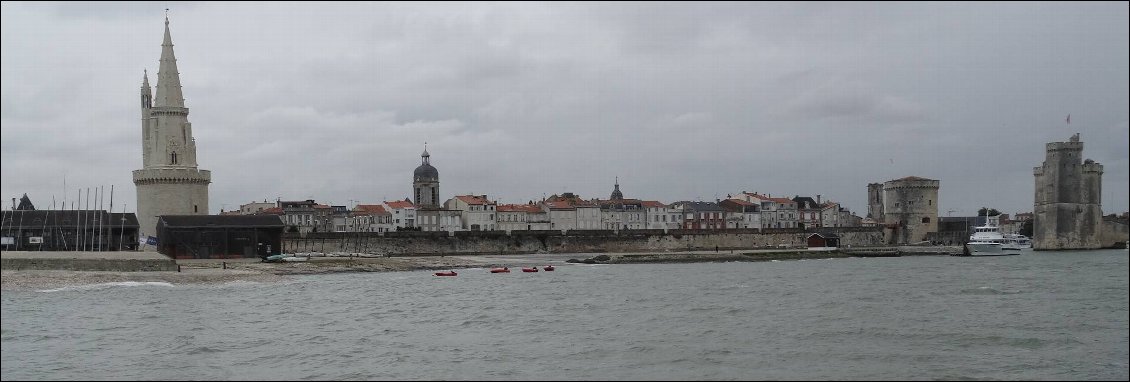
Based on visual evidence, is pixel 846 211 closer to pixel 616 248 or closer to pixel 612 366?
pixel 616 248

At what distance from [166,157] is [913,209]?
89846mm

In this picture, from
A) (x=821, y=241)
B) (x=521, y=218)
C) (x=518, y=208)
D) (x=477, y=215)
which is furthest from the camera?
(x=518, y=208)

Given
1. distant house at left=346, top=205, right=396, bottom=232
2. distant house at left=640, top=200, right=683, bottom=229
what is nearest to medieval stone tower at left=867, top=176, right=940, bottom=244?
distant house at left=640, top=200, right=683, bottom=229

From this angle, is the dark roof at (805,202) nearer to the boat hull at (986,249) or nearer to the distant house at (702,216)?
the distant house at (702,216)

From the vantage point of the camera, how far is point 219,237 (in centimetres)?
6781

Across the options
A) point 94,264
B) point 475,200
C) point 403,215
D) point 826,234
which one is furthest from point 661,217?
point 94,264

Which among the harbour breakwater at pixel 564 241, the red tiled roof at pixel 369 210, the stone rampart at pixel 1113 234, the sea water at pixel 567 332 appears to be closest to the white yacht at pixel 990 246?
the stone rampart at pixel 1113 234

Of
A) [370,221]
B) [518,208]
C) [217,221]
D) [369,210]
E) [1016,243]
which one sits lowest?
[1016,243]

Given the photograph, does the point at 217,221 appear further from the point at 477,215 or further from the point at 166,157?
the point at 477,215

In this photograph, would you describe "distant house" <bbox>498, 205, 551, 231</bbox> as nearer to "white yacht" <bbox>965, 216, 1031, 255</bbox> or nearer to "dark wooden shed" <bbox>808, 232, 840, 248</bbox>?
"dark wooden shed" <bbox>808, 232, 840, 248</bbox>

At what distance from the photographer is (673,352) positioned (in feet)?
83.8

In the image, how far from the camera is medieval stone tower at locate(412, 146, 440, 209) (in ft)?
386

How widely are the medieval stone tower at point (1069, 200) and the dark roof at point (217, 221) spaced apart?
266 feet

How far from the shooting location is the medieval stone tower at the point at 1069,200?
3949 inches
